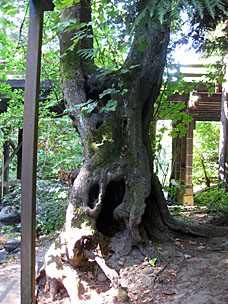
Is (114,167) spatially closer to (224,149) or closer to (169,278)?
(169,278)

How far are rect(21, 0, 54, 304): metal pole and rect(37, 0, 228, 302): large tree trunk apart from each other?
4.03 feet

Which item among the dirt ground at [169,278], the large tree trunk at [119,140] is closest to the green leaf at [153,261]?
the dirt ground at [169,278]

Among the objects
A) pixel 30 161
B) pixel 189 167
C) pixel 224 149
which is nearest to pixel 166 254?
pixel 30 161

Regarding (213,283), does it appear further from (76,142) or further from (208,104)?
(208,104)

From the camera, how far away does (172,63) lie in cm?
537

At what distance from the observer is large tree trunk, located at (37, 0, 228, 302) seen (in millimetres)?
3688

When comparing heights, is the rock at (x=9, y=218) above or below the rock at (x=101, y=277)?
below

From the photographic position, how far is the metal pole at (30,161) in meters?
2.20

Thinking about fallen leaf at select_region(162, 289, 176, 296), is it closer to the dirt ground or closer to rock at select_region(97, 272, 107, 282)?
the dirt ground

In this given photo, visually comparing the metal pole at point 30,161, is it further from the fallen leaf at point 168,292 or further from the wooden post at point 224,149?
the wooden post at point 224,149

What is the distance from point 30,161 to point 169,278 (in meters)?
2.06

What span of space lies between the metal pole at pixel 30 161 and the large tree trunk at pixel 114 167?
1230 millimetres

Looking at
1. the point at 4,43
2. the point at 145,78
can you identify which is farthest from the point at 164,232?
the point at 4,43

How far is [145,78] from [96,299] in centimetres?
288
